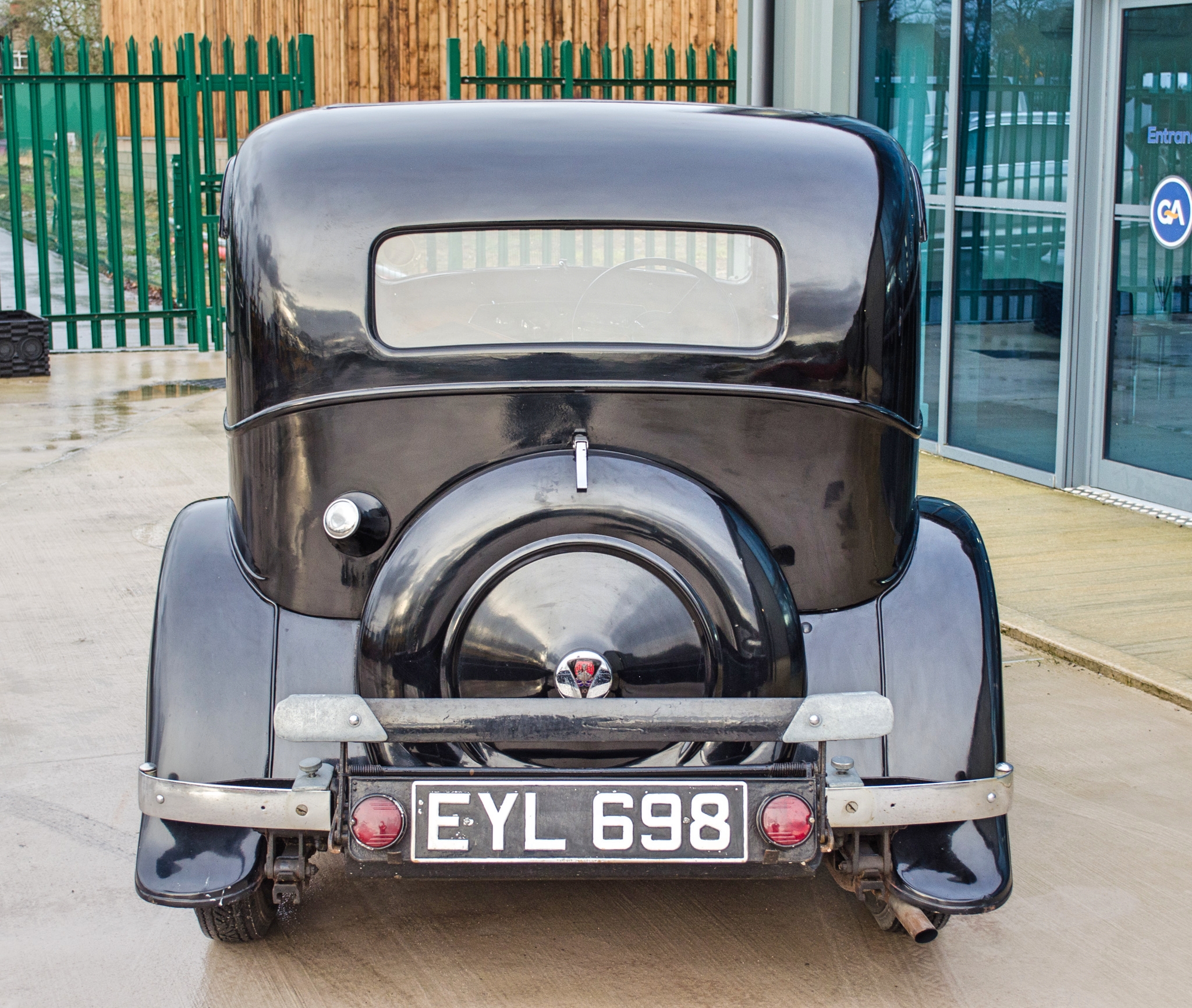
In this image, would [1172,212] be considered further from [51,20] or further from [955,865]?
[51,20]

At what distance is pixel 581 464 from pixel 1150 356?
5.06 m

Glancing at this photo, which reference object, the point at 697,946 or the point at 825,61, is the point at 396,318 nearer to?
the point at 697,946

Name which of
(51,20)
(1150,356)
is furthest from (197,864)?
(51,20)

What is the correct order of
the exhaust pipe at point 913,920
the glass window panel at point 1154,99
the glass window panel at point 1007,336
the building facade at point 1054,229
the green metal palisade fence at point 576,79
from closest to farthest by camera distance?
the exhaust pipe at point 913,920 → the glass window panel at point 1154,99 → the building facade at point 1054,229 → the glass window panel at point 1007,336 → the green metal palisade fence at point 576,79

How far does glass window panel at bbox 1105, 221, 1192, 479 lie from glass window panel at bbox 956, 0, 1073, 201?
61cm

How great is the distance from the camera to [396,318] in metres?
3.02

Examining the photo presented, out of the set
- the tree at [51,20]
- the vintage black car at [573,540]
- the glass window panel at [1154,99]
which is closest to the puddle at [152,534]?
the vintage black car at [573,540]

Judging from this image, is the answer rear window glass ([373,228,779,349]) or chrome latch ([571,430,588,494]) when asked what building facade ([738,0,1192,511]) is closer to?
rear window glass ([373,228,779,349])

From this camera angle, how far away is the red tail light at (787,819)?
261 centimetres

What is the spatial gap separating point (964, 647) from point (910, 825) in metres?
0.41

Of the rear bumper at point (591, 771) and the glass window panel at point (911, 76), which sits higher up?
the glass window panel at point (911, 76)

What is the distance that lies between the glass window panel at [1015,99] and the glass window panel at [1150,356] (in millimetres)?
612

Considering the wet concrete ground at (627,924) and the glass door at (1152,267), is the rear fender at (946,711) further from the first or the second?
the glass door at (1152,267)

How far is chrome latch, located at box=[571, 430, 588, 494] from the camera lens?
8.88 feet
